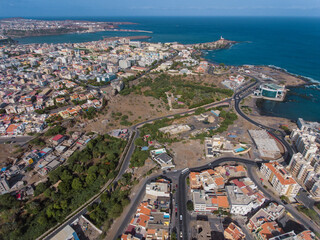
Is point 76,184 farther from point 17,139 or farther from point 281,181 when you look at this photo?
point 281,181

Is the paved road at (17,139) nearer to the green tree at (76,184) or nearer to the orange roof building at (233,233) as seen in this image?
the green tree at (76,184)

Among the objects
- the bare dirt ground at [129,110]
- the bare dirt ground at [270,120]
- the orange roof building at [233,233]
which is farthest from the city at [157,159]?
the bare dirt ground at [270,120]

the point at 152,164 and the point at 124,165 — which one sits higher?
the point at 152,164

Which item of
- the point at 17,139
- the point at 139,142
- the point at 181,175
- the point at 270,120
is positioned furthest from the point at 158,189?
the point at 270,120

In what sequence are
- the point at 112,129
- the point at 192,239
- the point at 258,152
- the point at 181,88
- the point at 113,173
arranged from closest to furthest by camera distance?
the point at 192,239 → the point at 113,173 → the point at 258,152 → the point at 112,129 → the point at 181,88

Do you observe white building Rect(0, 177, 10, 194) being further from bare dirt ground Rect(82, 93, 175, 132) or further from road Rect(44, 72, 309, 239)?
bare dirt ground Rect(82, 93, 175, 132)

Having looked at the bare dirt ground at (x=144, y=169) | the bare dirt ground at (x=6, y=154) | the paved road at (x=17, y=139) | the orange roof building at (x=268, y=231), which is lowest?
the bare dirt ground at (x=144, y=169)

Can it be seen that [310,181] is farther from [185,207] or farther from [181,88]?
[181,88]

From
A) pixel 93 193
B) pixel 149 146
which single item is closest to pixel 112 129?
pixel 149 146

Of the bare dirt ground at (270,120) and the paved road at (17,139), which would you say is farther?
the bare dirt ground at (270,120)

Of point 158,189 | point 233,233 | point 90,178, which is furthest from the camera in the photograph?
point 90,178

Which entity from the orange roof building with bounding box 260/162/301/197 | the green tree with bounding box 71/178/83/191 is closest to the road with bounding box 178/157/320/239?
the orange roof building with bounding box 260/162/301/197
